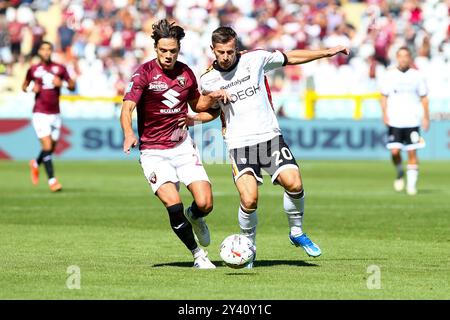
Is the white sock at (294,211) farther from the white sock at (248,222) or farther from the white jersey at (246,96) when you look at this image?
the white jersey at (246,96)

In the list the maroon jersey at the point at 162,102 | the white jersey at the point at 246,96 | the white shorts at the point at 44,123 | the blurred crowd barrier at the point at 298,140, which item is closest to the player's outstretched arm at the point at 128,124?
the maroon jersey at the point at 162,102

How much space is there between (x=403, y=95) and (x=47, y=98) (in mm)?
6917

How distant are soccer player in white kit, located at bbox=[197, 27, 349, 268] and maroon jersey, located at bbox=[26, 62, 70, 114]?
10475mm

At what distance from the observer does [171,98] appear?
11.1 m

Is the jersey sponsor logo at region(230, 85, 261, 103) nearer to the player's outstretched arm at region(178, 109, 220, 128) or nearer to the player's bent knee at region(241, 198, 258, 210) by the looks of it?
the player's outstretched arm at region(178, 109, 220, 128)

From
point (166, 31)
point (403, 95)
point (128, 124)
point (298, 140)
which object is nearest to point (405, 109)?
point (403, 95)

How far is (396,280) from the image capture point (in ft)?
32.7

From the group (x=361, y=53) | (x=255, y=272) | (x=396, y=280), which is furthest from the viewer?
(x=361, y=53)

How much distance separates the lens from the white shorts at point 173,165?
11.1m

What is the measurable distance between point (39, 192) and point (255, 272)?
11.7 meters

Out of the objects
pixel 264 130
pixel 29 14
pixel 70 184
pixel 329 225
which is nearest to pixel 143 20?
pixel 29 14

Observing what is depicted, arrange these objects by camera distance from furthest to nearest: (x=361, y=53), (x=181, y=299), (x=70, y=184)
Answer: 1. (x=361, y=53)
2. (x=70, y=184)
3. (x=181, y=299)

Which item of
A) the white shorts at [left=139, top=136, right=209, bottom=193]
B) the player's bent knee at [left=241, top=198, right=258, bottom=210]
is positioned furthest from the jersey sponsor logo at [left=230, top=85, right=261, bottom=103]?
the player's bent knee at [left=241, top=198, right=258, bottom=210]

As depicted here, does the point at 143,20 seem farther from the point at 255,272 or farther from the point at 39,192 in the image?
the point at 255,272
